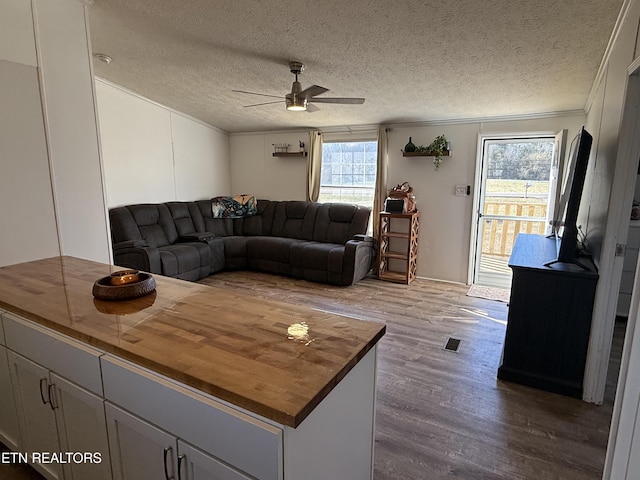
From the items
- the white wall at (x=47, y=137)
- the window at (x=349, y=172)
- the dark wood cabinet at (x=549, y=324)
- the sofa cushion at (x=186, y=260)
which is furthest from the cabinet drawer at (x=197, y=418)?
the window at (x=349, y=172)

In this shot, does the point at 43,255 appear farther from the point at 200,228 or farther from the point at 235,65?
the point at 200,228

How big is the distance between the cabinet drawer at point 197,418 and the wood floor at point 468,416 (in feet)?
3.58

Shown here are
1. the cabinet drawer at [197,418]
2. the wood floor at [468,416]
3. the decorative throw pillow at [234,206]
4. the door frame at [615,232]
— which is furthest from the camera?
the decorative throw pillow at [234,206]

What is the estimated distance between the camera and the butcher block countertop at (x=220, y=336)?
941 mm

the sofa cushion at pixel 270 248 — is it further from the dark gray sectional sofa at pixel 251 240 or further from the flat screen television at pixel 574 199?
the flat screen television at pixel 574 199

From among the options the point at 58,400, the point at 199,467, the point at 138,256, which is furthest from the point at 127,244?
the point at 199,467

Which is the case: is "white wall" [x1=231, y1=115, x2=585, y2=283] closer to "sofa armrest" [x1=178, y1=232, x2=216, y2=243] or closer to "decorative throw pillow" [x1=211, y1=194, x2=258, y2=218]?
"decorative throw pillow" [x1=211, y1=194, x2=258, y2=218]

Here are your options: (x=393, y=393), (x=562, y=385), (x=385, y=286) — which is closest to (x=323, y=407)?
(x=393, y=393)

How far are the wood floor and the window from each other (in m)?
2.36

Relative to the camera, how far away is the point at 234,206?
19.4ft

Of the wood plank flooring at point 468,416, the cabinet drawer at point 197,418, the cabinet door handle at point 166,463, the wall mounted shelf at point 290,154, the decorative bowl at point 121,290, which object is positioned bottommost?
the wood plank flooring at point 468,416

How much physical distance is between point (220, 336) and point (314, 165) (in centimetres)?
464

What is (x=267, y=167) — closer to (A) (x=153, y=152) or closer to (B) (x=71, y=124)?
(A) (x=153, y=152)

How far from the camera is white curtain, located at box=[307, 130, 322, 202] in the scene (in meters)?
5.53
